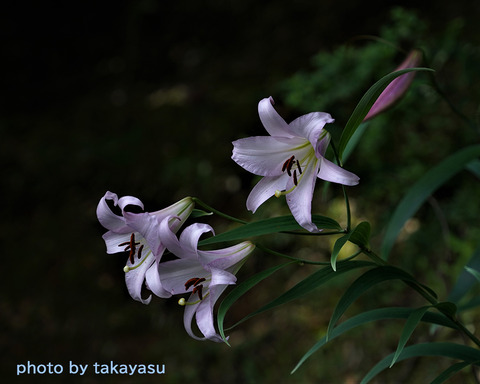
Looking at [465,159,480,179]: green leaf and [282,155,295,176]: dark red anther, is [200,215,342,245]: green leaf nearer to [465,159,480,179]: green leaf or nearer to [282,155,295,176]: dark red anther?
[282,155,295,176]: dark red anther

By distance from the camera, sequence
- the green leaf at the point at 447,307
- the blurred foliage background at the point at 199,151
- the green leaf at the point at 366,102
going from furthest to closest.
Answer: the blurred foliage background at the point at 199,151 → the green leaf at the point at 447,307 → the green leaf at the point at 366,102

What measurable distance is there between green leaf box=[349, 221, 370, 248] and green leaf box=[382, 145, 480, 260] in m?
0.42

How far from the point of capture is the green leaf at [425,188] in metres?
1.14

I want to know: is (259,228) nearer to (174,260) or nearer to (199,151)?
(174,260)

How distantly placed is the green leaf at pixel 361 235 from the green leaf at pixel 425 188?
0.42 m

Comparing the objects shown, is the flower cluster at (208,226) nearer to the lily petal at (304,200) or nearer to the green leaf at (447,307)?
the lily petal at (304,200)

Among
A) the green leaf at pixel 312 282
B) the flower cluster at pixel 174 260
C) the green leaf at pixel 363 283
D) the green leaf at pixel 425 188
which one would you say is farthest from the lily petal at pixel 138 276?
the green leaf at pixel 425 188

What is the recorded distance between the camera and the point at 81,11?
11.9 ft

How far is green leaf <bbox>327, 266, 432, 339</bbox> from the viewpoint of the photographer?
71cm

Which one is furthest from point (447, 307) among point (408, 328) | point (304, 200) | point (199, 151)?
point (199, 151)

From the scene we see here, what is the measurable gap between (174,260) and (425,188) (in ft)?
2.18

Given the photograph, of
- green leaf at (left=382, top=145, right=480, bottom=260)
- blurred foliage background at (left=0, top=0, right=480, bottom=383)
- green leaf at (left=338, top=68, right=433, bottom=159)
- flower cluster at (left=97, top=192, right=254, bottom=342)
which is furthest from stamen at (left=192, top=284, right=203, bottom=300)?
blurred foliage background at (left=0, top=0, right=480, bottom=383)

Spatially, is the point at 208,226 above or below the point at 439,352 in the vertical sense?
above

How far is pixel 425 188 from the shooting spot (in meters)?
1.15
